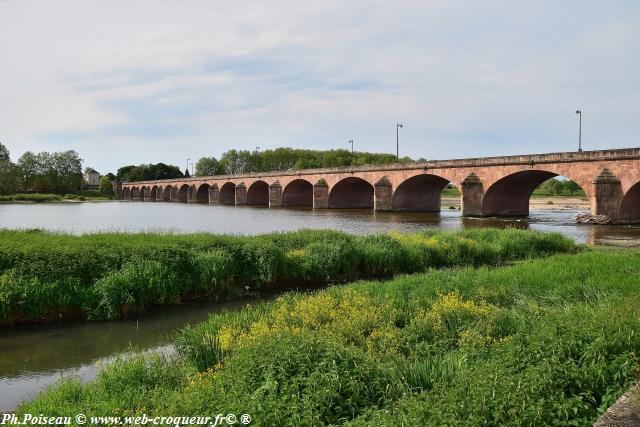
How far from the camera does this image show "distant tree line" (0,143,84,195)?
13212 centimetres

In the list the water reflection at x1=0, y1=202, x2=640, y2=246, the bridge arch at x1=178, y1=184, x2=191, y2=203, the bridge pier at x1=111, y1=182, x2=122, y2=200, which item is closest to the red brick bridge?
the water reflection at x1=0, y1=202, x2=640, y2=246

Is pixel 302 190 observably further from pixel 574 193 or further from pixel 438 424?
pixel 438 424

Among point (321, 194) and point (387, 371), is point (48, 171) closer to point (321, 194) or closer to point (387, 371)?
point (321, 194)

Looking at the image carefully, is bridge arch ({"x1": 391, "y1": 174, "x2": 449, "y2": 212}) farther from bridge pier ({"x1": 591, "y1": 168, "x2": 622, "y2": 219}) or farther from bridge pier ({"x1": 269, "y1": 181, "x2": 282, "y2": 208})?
bridge pier ({"x1": 269, "y1": 181, "x2": 282, "y2": 208})

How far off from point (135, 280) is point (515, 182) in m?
45.6

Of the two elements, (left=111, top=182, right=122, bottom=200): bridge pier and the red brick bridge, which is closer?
the red brick bridge

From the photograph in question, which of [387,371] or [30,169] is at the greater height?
[30,169]

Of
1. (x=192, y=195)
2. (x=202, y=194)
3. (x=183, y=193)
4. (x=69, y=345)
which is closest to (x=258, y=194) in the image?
(x=192, y=195)

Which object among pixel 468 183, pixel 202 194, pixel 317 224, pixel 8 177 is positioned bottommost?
pixel 317 224

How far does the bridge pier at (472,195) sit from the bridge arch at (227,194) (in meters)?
64.6

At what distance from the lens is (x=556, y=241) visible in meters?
24.2

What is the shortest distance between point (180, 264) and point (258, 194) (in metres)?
84.1

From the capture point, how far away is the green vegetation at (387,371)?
528 cm

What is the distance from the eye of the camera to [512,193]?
54.8 meters
